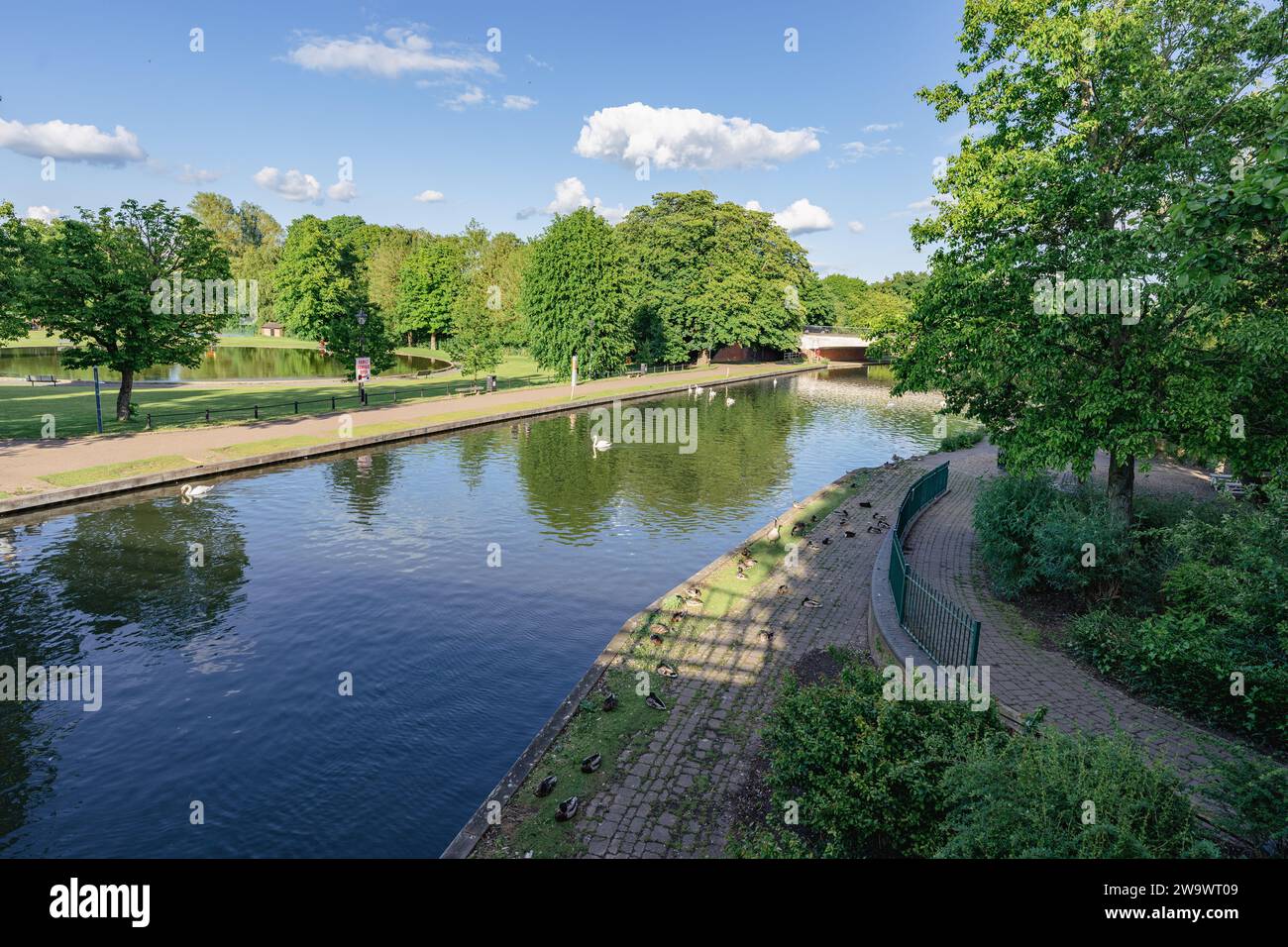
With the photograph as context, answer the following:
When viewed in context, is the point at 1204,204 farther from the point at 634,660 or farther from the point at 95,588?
the point at 95,588

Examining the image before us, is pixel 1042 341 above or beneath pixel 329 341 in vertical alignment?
beneath

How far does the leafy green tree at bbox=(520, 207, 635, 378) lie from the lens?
60.4 meters

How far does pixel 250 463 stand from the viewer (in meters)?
29.8

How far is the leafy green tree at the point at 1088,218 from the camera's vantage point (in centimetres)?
1431

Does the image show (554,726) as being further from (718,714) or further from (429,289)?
(429,289)

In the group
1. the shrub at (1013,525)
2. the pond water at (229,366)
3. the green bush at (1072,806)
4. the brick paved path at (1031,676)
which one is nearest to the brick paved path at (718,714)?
the brick paved path at (1031,676)

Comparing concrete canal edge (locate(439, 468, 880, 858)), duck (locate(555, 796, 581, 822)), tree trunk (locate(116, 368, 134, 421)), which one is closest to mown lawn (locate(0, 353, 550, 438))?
tree trunk (locate(116, 368, 134, 421))

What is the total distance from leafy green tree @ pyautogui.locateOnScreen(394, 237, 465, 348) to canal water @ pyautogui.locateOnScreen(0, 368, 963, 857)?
55728 mm

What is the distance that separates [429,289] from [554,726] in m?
79.6

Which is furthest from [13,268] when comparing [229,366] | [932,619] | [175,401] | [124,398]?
[229,366]

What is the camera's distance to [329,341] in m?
50.9

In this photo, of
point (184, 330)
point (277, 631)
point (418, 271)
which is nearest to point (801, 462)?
point (277, 631)
